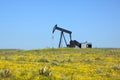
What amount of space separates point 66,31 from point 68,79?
200 ft

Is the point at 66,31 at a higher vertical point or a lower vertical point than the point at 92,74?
higher

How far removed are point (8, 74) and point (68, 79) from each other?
300 centimetres

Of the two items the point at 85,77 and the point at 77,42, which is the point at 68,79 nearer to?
the point at 85,77

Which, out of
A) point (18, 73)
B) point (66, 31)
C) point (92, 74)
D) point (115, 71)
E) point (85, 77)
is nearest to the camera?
point (18, 73)

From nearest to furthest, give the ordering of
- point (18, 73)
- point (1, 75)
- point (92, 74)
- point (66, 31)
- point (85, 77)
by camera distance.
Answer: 1. point (1, 75)
2. point (18, 73)
3. point (85, 77)
4. point (92, 74)
5. point (66, 31)

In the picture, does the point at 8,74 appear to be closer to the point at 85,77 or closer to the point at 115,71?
the point at 85,77

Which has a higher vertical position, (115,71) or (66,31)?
(66,31)

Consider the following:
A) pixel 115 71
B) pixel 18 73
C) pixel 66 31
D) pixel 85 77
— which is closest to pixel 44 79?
pixel 18 73

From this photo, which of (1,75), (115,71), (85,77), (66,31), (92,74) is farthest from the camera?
→ (66,31)

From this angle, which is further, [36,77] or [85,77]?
[85,77]

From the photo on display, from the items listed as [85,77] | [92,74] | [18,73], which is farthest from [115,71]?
[18,73]

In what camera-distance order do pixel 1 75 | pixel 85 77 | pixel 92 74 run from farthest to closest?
pixel 92 74, pixel 85 77, pixel 1 75

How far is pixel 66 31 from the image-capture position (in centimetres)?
7794

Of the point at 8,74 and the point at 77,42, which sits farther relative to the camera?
the point at 77,42
